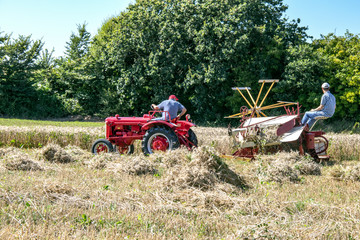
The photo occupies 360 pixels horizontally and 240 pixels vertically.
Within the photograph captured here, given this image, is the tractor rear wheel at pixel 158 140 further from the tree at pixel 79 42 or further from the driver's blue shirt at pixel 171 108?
the tree at pixel 79 42

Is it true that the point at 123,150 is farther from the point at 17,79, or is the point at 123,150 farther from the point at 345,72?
the point at 17,79

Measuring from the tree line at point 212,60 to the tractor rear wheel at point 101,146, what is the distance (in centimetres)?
1145

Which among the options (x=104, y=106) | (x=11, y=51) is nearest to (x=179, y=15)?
(x=104, y=106)

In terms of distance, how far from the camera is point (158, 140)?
8.75 metres

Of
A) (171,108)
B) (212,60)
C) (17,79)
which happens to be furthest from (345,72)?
(17,79)

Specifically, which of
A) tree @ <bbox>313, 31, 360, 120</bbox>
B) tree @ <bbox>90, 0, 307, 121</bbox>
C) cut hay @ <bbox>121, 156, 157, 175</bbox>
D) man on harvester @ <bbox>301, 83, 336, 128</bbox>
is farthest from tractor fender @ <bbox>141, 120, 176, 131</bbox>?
tree @ <bbox>313, 31, 360, 120</bbox>

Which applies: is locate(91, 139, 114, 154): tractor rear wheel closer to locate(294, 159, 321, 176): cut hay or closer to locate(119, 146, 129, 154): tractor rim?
locate(119, 146, 129, 154): tractor rim

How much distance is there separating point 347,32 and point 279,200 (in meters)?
19.2

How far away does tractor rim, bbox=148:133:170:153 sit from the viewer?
8.71m

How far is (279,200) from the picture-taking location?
4633 millimetres

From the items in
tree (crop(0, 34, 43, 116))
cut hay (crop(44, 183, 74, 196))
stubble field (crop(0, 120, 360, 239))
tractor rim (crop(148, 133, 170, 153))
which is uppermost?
tree (crop(0, 34, 43, 116))

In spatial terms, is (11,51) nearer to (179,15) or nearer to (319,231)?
(179,15)

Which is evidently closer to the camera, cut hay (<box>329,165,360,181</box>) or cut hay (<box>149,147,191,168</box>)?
cut hay (<box>329,165,360,181</box>)

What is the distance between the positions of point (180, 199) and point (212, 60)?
16190mm
